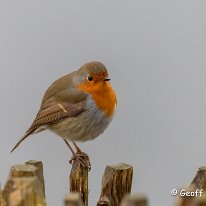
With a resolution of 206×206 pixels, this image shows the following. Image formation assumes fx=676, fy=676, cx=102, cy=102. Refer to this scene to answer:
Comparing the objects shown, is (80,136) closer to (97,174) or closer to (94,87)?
(94,87)

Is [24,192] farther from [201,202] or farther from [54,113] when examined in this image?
[54,113]

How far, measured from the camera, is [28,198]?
2996 millimetres

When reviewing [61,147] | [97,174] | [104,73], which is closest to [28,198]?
[104,73]

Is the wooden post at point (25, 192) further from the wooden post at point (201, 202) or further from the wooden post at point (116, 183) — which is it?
the wooden post at point (116, 183)

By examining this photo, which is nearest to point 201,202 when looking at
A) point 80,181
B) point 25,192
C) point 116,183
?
point 25,192

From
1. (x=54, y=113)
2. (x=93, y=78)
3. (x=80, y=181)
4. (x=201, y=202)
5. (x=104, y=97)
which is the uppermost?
(x=93, y=78)

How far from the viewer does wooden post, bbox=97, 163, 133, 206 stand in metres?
4.12

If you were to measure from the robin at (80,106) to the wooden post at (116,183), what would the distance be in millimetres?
1221

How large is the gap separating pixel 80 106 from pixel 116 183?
159 cm

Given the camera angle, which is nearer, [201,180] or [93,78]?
[201,180]

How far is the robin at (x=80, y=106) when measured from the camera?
18.1ft

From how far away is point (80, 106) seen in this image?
18.5 feet

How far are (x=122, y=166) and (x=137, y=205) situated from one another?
153 cm

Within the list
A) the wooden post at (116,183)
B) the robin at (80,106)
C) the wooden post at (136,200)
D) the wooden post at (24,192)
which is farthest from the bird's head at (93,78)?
the wooden post at (136,200)
